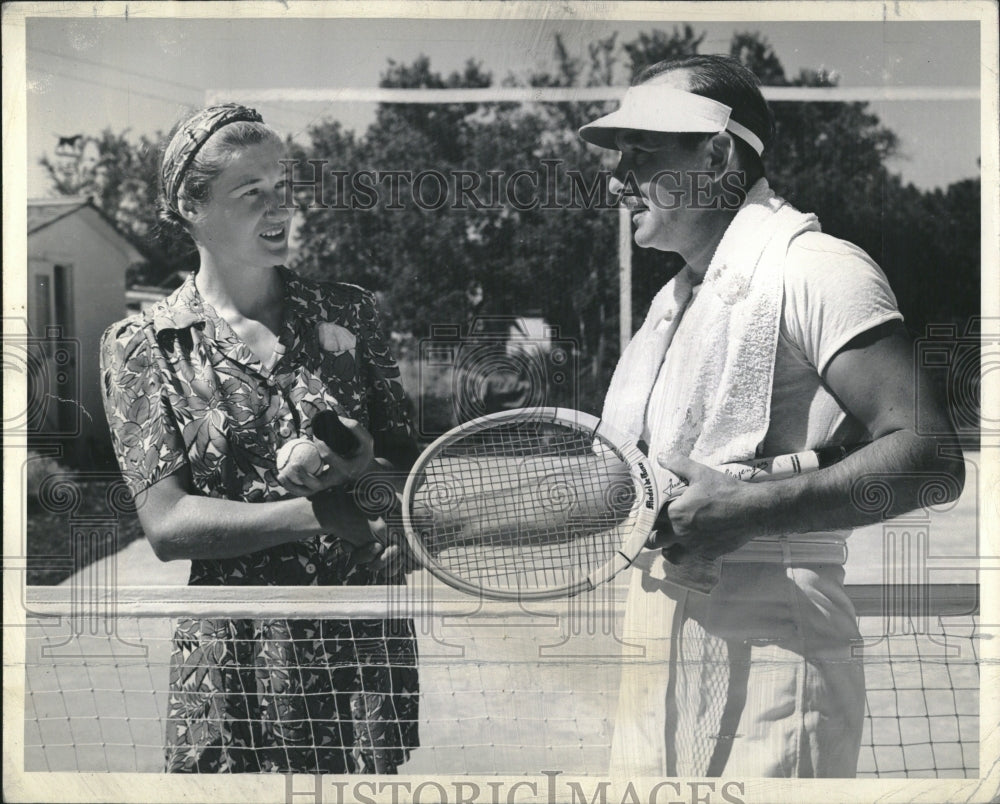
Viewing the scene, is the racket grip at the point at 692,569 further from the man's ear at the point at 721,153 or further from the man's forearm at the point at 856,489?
the man's ear at the point at 721,153

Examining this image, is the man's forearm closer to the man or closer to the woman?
the man

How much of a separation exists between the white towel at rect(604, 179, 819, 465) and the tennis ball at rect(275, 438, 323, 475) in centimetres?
71

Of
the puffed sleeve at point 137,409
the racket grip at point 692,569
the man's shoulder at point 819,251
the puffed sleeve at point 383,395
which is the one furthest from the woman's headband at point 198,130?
the racket grip at point 692,569

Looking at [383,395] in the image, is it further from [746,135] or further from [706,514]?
[746,135]

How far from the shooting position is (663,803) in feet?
10.0

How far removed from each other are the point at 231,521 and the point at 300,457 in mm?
227

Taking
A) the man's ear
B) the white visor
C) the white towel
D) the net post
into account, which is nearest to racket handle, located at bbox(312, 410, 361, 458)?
the net post

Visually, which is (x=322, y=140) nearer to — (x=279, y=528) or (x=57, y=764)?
(x=279, y=528)

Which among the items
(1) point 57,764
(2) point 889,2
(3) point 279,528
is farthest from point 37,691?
(2) point 889,2

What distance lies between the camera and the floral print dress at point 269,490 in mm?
3023

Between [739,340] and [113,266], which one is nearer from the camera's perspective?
[739,340]

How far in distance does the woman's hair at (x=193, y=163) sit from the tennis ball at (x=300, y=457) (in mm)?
579

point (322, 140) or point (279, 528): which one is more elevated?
point (322, 140)

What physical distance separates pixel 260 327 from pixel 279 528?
499mm
